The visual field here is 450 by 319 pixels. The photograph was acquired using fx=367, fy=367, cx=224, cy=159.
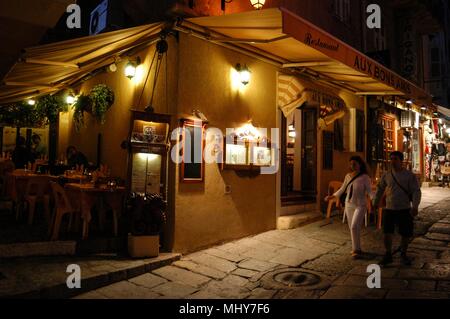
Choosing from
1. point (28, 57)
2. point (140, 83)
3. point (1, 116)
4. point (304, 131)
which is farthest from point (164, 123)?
point (1, 116)

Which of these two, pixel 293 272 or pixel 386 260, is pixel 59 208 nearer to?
pixel 293 272

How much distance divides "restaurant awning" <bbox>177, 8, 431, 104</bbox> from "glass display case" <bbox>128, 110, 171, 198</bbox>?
6.27ft

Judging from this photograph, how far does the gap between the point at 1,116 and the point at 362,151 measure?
1312 centimetres

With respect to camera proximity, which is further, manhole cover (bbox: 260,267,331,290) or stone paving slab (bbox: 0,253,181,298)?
manhole cover (bbox: 260,267,331,290)

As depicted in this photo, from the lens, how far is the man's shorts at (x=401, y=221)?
666 cm

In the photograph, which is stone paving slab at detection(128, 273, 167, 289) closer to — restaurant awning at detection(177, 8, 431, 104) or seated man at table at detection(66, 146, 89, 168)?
seated man at table at detection(66, 146, 89, 168)

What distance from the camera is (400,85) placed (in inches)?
438

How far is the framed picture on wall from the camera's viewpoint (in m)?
7.13

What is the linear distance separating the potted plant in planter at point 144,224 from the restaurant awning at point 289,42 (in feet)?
11.0

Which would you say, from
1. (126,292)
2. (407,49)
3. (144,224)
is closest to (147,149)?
(144,224)

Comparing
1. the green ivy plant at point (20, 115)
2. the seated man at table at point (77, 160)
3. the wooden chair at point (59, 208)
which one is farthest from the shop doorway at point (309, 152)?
the green ivy plant at point (20, 115)

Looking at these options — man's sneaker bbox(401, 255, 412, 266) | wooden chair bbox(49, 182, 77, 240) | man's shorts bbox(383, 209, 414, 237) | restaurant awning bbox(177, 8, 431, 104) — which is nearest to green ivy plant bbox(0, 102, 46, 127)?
wooden chair bbox(49, 182, 77, 240)

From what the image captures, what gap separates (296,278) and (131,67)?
5.39 metres

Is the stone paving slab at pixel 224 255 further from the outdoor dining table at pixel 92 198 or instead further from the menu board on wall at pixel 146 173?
the outdoor dining table at pixel 92 198
